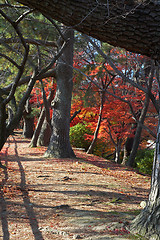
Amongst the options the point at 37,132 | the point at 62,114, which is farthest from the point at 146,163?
the point at 37,132

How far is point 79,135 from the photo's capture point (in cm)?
1580

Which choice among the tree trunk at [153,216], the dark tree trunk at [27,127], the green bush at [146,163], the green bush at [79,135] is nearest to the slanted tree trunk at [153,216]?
the tree trunk at [153,216]

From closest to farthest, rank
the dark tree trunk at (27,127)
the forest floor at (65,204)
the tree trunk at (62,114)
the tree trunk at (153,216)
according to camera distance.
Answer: the tree trunk at (153,216)
the forest floor at (65,204)
the tree trunk at (62,114)
the dark tree trunk at (27,127)

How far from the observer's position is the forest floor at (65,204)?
3.47 metres

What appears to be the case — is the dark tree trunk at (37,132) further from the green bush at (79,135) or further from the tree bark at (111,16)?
the tree bark at (111,16)

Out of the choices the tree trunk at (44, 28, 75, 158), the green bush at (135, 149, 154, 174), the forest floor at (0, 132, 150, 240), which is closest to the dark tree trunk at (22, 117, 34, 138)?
the green bush at (135, 149, 154, 174)

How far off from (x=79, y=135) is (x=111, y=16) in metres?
13.3

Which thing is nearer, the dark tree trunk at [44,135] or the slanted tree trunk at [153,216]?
the slanted tree trunk at [153,216]

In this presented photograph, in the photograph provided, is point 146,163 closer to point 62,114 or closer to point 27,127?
point 62,114

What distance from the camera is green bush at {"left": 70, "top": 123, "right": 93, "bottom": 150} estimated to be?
51.3 ft

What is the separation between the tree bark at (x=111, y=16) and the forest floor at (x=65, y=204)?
2.44m

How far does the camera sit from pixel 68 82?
10555 millimetres

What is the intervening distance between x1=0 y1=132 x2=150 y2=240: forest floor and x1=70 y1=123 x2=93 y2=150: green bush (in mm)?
7374

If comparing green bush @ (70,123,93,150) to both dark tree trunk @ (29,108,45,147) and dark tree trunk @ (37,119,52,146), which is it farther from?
dark tree trunk @ (29,108,45,147)
